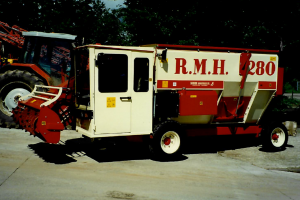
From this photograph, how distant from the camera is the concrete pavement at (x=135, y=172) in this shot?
239 inches

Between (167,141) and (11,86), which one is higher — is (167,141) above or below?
below

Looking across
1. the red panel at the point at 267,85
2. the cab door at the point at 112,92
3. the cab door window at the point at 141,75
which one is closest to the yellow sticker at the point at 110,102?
the cab door at the point at 112,92

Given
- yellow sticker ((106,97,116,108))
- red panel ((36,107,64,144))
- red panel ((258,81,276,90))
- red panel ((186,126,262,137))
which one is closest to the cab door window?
yellow sticker ((106,97,116,108))

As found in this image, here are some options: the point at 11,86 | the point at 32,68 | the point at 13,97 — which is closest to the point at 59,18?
the point at 32,68

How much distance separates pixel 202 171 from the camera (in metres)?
7.76

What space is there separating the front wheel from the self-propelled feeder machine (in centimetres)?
3

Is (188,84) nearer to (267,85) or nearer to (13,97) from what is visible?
(267,85)

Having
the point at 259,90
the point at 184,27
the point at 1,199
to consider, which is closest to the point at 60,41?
the point at 184,27

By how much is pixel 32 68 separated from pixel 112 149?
14.0 ft

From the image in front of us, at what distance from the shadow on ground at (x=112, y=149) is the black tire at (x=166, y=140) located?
7.3 inches

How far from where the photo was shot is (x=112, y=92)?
25.3ft

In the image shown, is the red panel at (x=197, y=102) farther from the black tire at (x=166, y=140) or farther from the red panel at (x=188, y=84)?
the black tire at (x=166, y=140)

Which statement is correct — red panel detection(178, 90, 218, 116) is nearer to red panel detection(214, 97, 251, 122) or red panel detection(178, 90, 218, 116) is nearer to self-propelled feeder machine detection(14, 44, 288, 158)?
self-propelled feeder machine detection(14, 44, 288, 158)

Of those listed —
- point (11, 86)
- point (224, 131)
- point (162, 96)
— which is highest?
point (11, 86)
